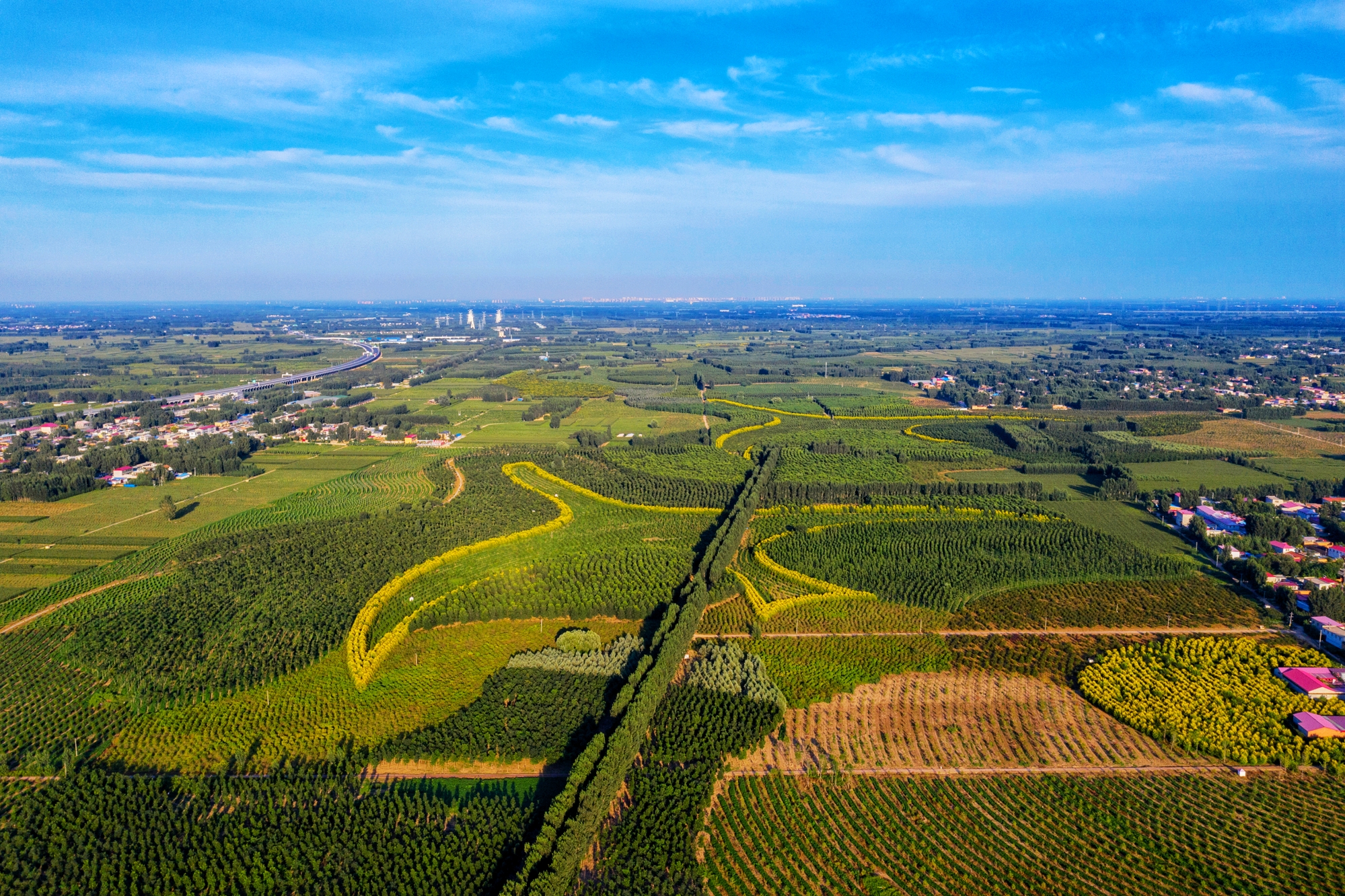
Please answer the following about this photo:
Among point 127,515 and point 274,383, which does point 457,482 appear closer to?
point 127,515

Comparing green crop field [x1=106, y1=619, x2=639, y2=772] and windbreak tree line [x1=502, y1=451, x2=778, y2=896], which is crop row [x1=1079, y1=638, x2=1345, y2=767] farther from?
green crop field [x1=106, y1=619, x2=639, y2=772]

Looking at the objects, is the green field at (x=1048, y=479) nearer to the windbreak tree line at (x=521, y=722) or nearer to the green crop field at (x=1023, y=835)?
the green crop field at (x=1023, y=835)

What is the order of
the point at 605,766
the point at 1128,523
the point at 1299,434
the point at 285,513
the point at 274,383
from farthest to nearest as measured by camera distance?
the point at 274,383
the point at 1299,434
the point at 285,513
the point at 1128,523
the point at 605,766

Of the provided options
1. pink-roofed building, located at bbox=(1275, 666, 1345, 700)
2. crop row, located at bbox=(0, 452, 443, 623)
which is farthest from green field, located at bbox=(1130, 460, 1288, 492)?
crop row, located at bbox=(0, 452, 443, 623)

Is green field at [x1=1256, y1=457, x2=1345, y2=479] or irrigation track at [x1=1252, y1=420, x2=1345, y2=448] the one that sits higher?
irrigation track at [x1=1252, y1=420, x2=1345, y2=448]

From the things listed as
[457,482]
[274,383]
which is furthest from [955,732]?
[274,383]

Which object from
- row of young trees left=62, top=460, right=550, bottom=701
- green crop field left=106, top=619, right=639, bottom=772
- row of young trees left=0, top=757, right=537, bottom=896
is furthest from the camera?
row of young trees left=62, top=460, right=550, bottom=701

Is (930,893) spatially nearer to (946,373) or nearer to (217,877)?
(217,877)
